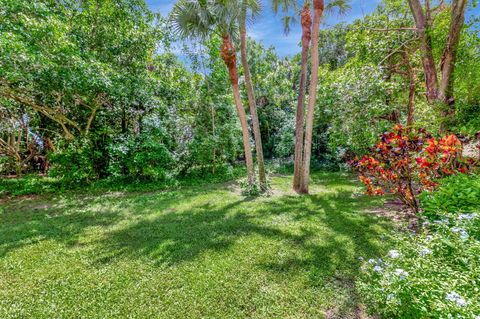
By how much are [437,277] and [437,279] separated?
0.09m

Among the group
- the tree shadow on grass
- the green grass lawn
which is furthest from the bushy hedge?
the tree shadow on grass

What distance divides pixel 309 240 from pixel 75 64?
283 inches

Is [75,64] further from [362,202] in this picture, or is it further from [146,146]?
[362,202]

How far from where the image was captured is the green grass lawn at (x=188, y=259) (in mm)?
2404

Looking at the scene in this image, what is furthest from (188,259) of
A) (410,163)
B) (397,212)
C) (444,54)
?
(444,54)

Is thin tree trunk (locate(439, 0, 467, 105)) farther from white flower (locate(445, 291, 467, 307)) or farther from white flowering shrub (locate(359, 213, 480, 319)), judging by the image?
white flower (locate(445, 291, 467, 307))

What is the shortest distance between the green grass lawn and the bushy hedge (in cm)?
65

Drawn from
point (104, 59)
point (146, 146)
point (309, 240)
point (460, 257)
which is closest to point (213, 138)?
point (146, 146)

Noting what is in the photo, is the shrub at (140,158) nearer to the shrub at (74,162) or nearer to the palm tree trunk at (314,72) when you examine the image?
the shrub at (74,162)

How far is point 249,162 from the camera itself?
716 centimetres

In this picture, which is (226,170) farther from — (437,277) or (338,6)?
(437,277)

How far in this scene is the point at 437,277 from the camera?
5.59 feet

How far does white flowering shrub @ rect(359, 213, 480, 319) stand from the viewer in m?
1.43

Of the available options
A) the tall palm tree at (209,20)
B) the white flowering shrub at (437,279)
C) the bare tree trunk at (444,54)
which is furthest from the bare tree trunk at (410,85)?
the white flowering shrub at (437,279)
